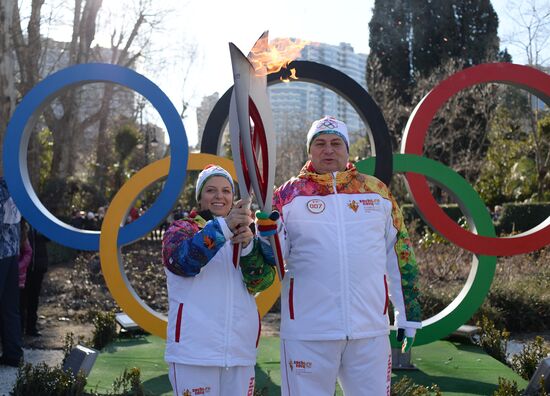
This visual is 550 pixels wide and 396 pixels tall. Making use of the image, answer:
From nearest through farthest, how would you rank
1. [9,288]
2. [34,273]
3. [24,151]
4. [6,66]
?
1. [9,288]
2. [24,151]
3. [34,273]
4. [6,66]

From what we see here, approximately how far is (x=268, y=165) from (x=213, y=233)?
0.40m

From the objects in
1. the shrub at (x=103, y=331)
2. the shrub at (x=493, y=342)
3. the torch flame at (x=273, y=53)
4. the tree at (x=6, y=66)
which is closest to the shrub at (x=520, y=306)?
the shrub at (x=493, y=342)

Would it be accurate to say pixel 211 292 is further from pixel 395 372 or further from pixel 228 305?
pixel 395 372

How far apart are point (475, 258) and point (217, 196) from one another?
410 cm

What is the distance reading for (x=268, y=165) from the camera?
9.55 ft

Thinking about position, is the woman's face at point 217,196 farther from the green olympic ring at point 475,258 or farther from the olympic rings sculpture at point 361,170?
the green olympic ring at point 475,258

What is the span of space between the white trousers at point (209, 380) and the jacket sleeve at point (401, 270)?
0.90m

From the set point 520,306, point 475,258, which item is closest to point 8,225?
point 475,258

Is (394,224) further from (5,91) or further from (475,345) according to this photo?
(5,91)

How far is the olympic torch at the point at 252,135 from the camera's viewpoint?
2711 mm

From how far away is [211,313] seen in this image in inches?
115

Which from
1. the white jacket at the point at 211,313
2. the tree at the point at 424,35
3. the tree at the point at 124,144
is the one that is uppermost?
the tree at the point at 424,35

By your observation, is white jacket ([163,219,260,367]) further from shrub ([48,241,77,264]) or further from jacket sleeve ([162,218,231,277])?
shrub ([48,241,77,264])

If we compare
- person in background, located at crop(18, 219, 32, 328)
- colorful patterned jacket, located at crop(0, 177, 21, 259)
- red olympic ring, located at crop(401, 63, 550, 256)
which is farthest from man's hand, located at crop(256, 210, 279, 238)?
person in background, located at crop(18, 219, 32, 328)
